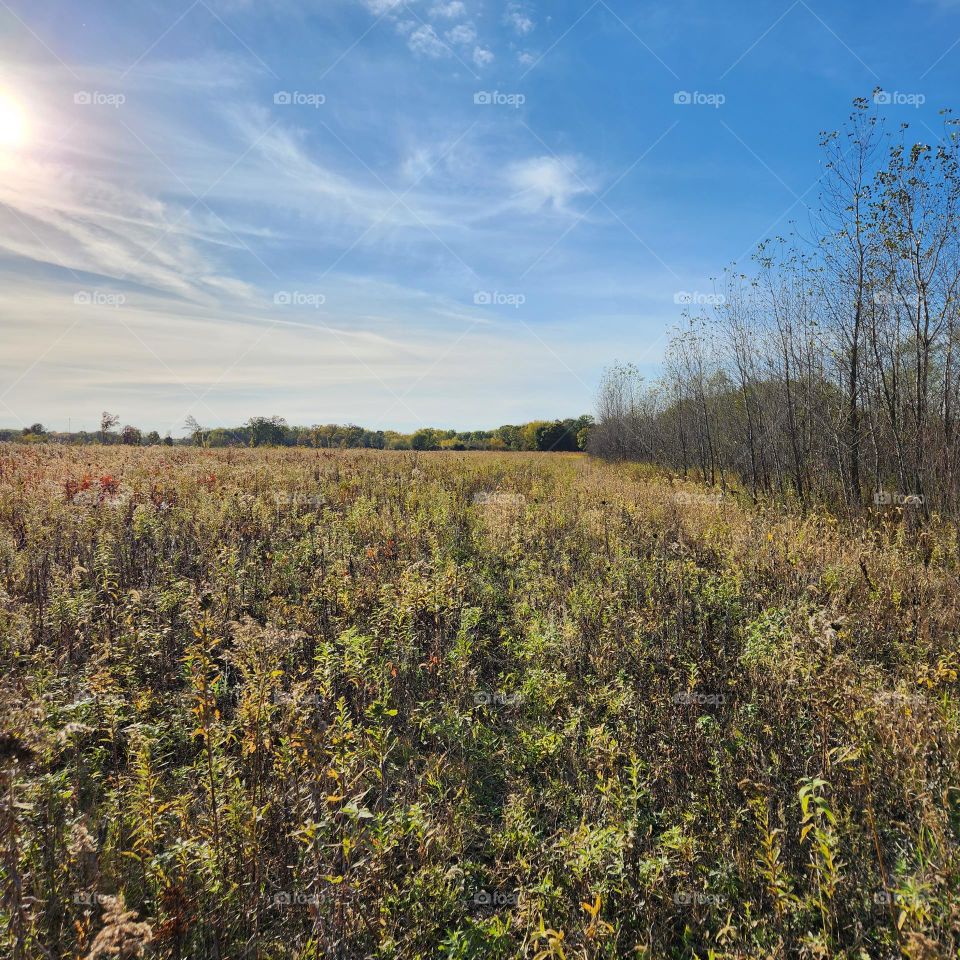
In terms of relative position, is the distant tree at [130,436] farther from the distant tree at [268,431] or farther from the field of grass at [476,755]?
the field of grass at [476,755]

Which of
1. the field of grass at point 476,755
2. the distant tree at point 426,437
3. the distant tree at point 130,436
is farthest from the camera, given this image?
the distant tree at point 426,437

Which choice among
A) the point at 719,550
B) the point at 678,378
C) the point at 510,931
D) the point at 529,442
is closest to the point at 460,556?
the point at 719,550

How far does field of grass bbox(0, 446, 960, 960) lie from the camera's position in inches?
80.9

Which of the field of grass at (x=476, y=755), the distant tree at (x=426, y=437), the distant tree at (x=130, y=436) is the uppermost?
the distant tree at (x=426, y=437)

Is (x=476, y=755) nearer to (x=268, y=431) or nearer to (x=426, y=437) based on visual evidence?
(x=268, y=431)

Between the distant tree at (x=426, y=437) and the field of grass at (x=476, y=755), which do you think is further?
the distant tree at (x=426, y=437)

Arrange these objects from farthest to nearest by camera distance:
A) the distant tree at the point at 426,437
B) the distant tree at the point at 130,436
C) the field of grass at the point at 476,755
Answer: the distant tree at the point at 426,437 < the distant tree at the point at 130,436 < the field of grass at the point at 476,755

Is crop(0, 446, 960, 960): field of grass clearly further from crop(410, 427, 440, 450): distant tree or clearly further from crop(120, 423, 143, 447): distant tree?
crop(410, 427, 440, 450): distant tree

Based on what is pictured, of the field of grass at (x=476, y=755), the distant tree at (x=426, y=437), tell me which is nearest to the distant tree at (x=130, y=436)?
the field of grass at (x=476, y=755)

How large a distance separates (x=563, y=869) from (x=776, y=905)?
37.3 inches

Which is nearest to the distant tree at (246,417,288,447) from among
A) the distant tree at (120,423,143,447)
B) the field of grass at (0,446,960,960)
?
the distant tree at (120,423,143,447)

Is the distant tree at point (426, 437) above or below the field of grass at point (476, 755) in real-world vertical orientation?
above

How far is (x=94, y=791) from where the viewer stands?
278 centimetres

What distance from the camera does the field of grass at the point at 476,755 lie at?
2055mm
